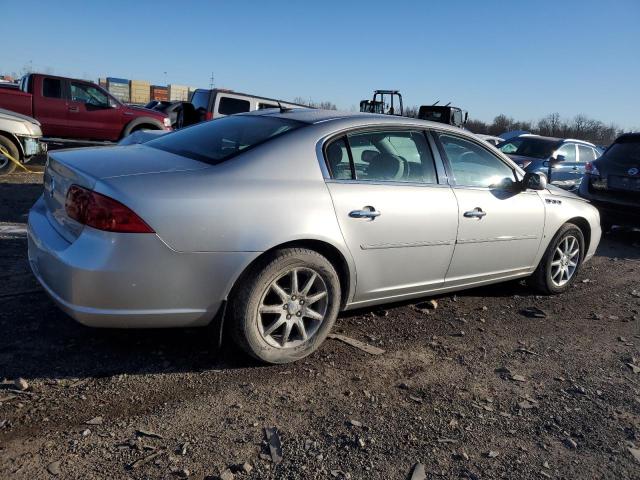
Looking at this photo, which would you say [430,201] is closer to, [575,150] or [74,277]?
[74,277]

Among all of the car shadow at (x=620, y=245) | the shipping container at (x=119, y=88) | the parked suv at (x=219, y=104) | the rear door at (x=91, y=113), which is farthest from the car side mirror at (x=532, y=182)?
the shipping container at (x=119, y=88)

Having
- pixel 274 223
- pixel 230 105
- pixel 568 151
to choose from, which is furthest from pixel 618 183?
pixel 230 105

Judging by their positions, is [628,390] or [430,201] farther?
[430,201]

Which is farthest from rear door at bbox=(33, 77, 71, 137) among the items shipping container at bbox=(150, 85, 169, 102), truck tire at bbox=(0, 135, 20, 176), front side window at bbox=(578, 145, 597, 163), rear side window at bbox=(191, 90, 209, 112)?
shipping container at bbox=(150, 85, 169, 102)

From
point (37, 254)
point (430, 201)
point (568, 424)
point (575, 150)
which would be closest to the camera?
point (568, 424)

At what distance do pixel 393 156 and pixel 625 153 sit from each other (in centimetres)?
579

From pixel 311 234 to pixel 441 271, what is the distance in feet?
4.30

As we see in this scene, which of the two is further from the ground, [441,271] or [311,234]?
[311,234]

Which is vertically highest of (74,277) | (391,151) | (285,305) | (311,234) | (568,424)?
(391,151)

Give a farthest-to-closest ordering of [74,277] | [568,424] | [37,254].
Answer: [37,254] < [568,424] < [74,277]

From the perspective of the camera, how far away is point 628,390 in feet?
11.4

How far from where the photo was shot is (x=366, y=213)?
354 cm

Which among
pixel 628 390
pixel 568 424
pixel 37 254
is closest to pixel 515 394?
pixel 568 424

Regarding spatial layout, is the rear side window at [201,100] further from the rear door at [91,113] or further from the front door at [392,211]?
the front door at [392,211]
